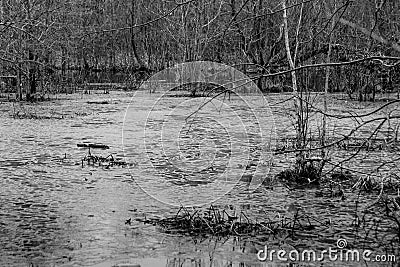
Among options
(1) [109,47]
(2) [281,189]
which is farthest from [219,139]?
(1) [109,47]

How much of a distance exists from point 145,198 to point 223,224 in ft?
5.05

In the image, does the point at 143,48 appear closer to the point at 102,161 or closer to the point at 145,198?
the point at 102,161

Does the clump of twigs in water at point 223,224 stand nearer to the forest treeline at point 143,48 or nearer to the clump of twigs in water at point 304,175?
the clump of twigs in water at point 304,175

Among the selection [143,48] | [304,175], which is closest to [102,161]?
[304,175]

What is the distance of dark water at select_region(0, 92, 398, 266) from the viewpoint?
4961 mm

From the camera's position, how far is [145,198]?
6930 millimetres

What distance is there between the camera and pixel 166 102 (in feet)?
68.7

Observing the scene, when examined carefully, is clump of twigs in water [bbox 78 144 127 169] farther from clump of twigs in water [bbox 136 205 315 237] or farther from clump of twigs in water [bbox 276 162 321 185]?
clump of twigs in water [bbox 136 205 315 237]

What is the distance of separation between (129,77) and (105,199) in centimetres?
2219

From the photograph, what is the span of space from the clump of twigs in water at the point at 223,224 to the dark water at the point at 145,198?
0.13 m

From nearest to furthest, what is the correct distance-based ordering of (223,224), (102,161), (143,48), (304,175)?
(223,224)
(304,175)
(102,161)
(143,48)

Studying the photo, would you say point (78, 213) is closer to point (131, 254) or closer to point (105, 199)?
point (105, 199)

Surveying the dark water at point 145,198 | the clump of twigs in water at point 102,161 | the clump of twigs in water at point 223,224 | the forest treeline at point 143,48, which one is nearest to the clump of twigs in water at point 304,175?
the dark water at point 145,198

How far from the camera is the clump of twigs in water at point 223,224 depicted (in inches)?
215
